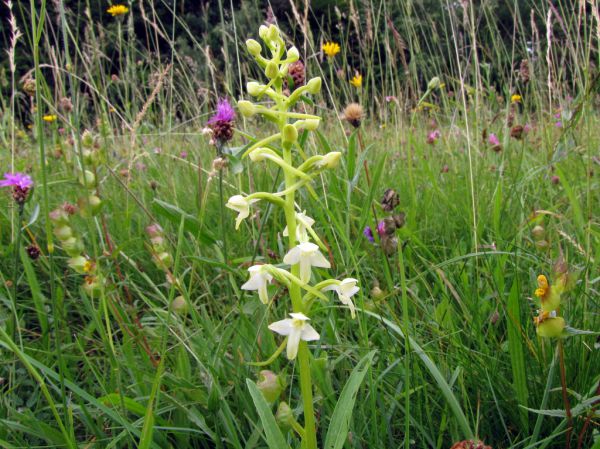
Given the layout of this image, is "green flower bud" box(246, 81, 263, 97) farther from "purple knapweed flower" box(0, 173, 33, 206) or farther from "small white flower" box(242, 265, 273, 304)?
"purple knapweed flower" box(0, 173, 33, 206)

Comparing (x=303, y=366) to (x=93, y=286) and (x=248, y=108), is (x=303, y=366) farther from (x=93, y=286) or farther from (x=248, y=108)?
(x=93, y=286)

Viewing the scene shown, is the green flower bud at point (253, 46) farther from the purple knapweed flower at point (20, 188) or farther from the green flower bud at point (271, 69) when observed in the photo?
the purple knapweed flower at point (20, 188)

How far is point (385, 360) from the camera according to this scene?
3.39 ft

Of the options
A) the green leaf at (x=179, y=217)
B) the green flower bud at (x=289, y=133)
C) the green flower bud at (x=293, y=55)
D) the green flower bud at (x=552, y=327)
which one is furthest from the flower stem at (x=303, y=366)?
the green leaf at (x=179, y=217)

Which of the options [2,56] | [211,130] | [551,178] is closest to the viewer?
[211,130]

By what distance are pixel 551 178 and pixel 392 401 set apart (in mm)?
1180

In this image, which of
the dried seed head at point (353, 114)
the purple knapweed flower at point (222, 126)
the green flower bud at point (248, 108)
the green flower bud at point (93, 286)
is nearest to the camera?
the green flower bud at point (248, 108)

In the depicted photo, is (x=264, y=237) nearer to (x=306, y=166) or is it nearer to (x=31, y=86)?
(x=31, y=86)

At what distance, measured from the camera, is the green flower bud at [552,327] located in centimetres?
67

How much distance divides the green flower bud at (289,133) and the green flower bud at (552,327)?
1.25 feet

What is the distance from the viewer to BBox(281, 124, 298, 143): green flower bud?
0.70 metres

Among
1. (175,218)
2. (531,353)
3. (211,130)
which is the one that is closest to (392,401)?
(531,353)

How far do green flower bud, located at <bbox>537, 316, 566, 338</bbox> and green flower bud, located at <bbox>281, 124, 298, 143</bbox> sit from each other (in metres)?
0.38

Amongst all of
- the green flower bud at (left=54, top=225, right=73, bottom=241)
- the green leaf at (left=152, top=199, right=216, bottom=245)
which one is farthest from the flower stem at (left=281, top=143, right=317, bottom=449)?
the green flower bud at (left=54, top=225, right=73, bottom=241)
